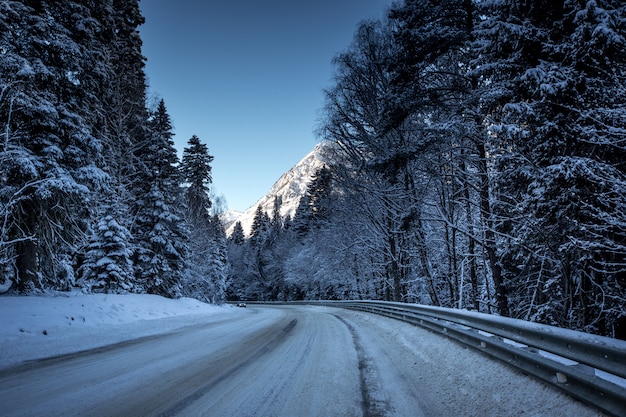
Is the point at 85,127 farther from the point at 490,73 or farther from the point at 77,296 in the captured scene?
the point at 490,73

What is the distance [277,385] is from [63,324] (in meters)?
8.34

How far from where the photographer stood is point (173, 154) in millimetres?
20344

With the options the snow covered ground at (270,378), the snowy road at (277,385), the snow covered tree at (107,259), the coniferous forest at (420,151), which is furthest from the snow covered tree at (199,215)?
the snowy road at (277,385)

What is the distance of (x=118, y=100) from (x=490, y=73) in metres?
19.8

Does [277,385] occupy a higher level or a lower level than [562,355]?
lower

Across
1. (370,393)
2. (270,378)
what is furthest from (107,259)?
(370,393)

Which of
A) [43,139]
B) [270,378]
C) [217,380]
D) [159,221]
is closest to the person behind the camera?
[217,380]

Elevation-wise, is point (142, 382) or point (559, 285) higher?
point (559, 285)

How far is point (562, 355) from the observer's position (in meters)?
2.84

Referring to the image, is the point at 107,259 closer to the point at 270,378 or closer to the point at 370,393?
the point at 270,378

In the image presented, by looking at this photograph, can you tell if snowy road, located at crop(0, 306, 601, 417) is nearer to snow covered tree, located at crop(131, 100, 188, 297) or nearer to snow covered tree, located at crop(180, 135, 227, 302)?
snow covered tree, located at crop(131, 100, 188, 297)


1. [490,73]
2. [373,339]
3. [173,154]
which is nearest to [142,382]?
[373,339]

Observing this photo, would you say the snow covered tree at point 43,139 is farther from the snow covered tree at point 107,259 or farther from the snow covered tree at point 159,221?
the snow covered tree at point 159,221

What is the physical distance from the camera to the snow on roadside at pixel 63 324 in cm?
655
